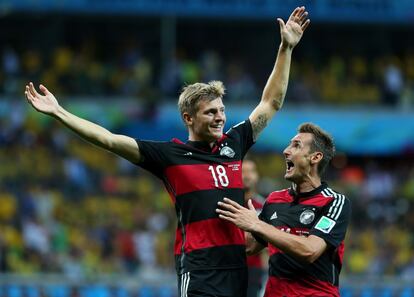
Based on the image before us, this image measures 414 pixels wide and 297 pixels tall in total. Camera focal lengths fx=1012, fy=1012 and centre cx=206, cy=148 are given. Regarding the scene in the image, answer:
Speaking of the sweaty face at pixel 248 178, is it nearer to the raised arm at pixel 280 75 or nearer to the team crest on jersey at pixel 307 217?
the raised arm at pixel 280 75

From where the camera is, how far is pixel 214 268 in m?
6.67

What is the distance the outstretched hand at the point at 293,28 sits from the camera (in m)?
7.43

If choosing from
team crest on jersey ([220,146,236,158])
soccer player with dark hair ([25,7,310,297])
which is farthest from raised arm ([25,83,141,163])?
team crest on jersey ([220,146,236,158])

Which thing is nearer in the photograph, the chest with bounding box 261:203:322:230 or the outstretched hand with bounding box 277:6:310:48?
the chest with bounding box 261:203:322:230

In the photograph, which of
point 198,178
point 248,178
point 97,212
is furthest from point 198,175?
point 97,212

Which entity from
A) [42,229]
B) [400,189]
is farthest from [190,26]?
[42,229]

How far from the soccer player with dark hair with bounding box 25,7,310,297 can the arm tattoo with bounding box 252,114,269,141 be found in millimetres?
331

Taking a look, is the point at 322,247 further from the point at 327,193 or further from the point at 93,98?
the point at 93,98

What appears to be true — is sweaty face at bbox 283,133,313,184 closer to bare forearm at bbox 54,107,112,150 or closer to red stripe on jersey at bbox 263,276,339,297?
red stripe on jersey at bbox 263,276,339,297

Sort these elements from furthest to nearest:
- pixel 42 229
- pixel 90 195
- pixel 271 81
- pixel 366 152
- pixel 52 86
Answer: pixel 366 152, pixel 52 86, pixel 90 195, pixel 42 229, pixel 271 81

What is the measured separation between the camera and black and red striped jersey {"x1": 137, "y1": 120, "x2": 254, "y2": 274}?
22.0 ft

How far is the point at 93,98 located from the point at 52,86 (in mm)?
997

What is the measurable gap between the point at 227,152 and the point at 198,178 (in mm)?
338

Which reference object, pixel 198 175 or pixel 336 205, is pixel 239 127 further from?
pixel 336 205
